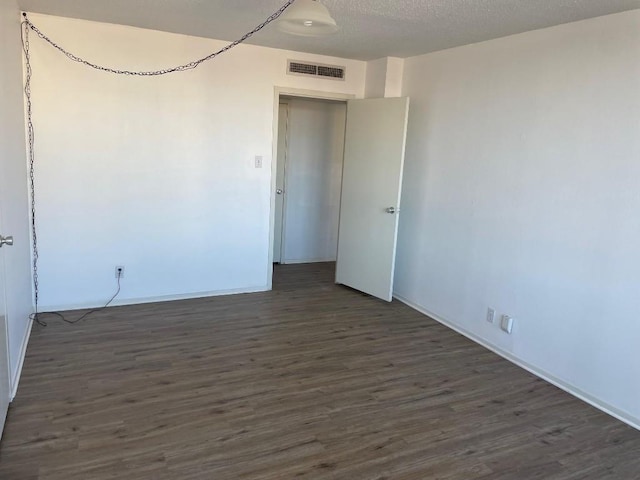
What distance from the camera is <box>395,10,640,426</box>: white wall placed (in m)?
2.91

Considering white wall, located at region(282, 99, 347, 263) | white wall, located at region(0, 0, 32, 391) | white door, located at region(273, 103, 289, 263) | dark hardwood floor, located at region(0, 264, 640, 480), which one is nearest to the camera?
dark hardwood floor, located at region(0, 264, 640, 480)

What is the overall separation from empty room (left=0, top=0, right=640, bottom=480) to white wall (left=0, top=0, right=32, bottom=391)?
0.15 ft

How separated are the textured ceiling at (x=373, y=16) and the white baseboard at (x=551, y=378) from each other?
2.40 meters

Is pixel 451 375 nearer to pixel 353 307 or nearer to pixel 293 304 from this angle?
pixel 353 307

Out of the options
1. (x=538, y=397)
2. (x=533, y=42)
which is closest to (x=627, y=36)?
(x=533, y=42)

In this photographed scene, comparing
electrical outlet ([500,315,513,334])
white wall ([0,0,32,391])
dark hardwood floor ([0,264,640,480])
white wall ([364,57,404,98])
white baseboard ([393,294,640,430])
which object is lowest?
dark hardwood floor ([0,264,640,480])

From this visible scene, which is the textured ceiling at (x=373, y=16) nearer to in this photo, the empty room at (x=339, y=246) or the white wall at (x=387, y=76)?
the empty room at (x=339, y=246)

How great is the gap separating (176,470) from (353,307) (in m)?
2.72

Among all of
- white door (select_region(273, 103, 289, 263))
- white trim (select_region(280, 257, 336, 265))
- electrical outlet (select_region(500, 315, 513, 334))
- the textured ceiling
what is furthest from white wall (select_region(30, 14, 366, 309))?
electrical outlet (select_region(500, 315, 513, 334))

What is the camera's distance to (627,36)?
2.85 meters

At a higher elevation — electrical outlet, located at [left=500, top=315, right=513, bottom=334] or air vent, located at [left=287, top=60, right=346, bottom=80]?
air vent, located at [left=287, top=60, right=346, bottom=80]

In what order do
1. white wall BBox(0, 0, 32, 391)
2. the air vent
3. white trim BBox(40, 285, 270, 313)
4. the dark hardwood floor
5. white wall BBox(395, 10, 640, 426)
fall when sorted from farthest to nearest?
the air vent < white trim BBox(40, 285, 270, 313) < white wall BBox(395, 10, 640, 426) < white wall BBox(0, 0, 32, 391) < the dark hardwood floor

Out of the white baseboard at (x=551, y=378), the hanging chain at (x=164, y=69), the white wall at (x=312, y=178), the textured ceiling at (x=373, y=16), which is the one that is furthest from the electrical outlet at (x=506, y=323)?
the white wall at (x=312, y=178)

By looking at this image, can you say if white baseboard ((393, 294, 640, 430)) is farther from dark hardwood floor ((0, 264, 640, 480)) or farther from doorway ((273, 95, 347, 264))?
doorway ((273, 95, 347, 264))
